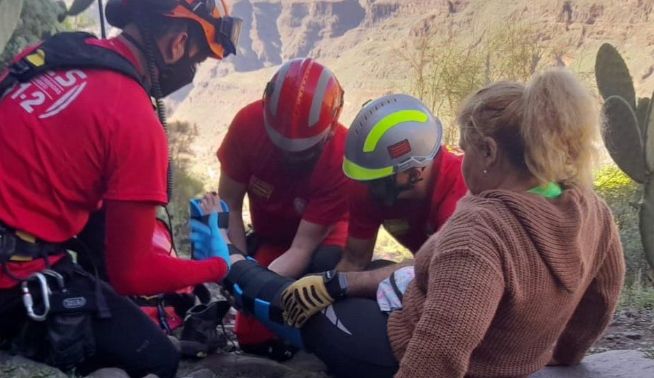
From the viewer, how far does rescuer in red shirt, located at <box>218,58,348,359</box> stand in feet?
13.7

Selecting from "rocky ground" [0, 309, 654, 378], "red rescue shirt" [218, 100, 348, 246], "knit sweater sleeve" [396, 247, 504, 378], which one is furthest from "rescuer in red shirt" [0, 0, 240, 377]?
"knit sweater sleeve" [396, 247, 504, 378]

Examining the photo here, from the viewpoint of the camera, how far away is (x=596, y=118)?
8.60 feet

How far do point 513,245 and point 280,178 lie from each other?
2.10 meters

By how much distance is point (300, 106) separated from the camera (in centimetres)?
415

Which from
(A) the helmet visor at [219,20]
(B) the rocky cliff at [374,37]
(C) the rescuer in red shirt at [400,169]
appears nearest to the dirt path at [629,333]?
(C) the rescuer in red shirt at [400,169]

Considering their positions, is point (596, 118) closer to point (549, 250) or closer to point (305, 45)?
point (549, 250)

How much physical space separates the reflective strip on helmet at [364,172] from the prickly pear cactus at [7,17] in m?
1.52

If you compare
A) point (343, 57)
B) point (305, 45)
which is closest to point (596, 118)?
point (343, 57)

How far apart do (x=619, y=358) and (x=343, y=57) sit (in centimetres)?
4817

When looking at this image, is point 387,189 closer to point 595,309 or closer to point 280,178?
point 280,178

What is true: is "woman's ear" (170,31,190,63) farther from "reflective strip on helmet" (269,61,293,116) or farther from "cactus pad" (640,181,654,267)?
"cactus pad" (640,181,654,267)

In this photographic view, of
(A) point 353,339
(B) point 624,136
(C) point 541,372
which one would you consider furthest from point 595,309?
(B) point 624,136

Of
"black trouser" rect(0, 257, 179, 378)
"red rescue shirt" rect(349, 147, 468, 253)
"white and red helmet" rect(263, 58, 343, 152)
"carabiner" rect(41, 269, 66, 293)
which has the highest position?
"white and red helmet" rect(263, 58, 343, 152)

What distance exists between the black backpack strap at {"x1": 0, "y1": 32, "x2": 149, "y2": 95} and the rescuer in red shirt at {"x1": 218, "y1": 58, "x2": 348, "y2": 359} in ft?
3.43
